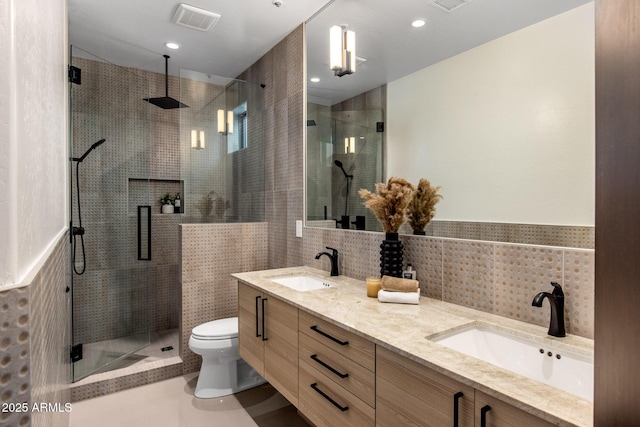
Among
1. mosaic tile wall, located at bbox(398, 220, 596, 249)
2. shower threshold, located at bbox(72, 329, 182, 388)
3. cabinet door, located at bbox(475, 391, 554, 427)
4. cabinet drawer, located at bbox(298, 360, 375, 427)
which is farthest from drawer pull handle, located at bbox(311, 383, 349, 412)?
shower threshold, located at bbox(72, 329, 182, 388)

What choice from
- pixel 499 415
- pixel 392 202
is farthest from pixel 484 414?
pixel 392 202

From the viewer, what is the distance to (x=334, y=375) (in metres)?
1.46

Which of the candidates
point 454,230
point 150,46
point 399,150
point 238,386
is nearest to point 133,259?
point 238,386

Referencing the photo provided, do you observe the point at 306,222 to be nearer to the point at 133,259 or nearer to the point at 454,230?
the point at 454,230

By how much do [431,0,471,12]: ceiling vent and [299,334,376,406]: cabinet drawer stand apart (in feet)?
5.78

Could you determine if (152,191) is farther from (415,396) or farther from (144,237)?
(415,396)

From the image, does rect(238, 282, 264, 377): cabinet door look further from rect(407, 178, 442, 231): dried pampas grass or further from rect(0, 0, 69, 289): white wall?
rect(0, 0, 69, 289): white wall

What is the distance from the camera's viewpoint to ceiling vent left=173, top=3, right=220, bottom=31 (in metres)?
2.59

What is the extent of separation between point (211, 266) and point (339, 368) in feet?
6.37

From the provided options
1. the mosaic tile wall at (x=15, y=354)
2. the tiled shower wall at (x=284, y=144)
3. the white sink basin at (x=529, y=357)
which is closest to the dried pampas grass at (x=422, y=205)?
the white sink basin at (x=529, y=357)

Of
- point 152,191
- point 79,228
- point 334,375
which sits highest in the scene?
point 152,191

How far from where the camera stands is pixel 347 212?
246 centimetres

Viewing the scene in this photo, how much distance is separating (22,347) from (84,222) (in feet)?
9.82

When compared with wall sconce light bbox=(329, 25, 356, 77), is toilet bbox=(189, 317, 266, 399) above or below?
below
